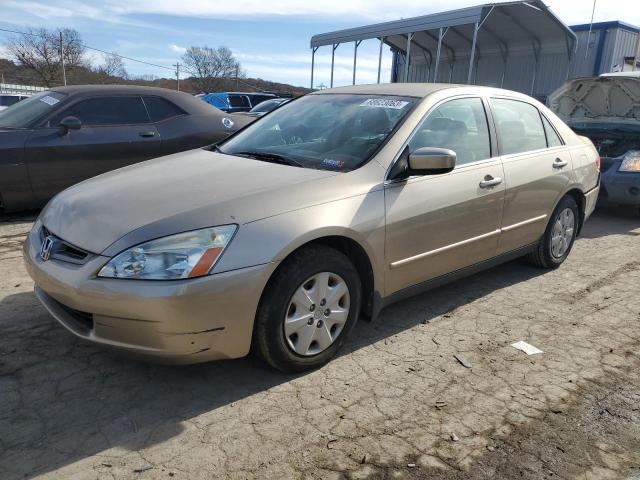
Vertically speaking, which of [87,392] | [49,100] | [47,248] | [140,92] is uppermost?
[140,92]

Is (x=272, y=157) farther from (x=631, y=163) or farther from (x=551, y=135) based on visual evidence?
(x=631, y=163)

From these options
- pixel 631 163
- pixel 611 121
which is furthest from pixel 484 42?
pixel 631 163

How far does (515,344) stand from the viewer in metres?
3.44

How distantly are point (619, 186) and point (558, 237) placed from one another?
9.24 feet

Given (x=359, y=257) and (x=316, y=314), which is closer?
(x=316, y=314)

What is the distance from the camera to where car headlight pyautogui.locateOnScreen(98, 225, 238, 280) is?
2.43 m

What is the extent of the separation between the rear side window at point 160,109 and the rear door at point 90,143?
0.08 m

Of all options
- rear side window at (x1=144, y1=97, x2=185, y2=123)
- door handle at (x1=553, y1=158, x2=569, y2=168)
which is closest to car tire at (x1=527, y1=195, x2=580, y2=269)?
door handle at (x1=553, y1=158, x2=569, y2=168)

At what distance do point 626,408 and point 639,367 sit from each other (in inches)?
21.6

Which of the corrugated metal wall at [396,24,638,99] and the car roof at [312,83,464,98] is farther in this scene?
the corrugated metal wall at [396,24,638,99]

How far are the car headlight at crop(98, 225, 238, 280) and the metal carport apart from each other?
16.5 metres

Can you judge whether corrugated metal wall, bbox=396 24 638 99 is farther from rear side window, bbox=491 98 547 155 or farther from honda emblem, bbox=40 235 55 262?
honda emblem, bbox=40 235 55 262

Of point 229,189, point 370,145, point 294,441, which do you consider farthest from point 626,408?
point 229,189

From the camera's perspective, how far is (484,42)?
2297 centimetres
